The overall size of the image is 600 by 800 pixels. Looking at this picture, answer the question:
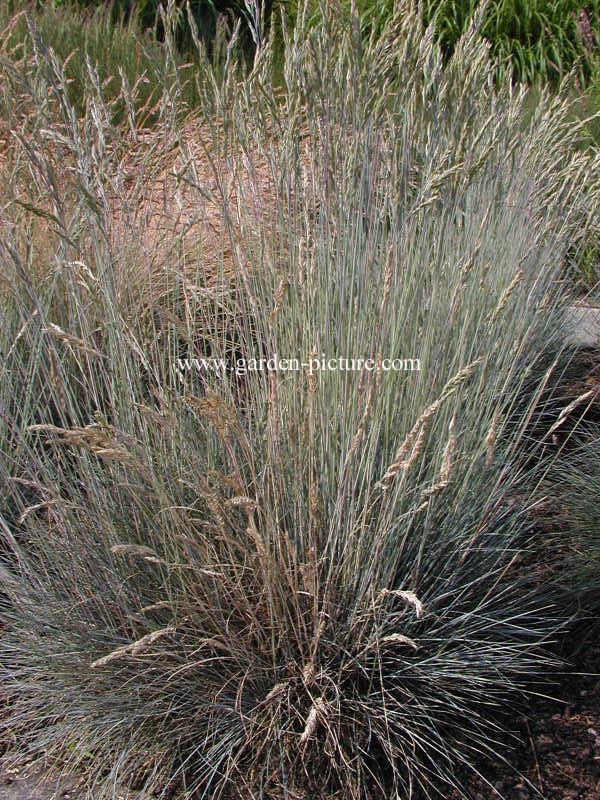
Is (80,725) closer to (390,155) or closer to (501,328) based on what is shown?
(501,328)

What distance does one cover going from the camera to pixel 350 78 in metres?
2.01

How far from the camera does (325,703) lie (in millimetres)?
1695

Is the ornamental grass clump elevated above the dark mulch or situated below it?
above

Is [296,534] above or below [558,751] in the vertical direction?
above

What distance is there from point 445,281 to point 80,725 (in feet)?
4.86

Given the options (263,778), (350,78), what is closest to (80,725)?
(263,778)

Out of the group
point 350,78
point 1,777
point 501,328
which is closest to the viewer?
point 1,777

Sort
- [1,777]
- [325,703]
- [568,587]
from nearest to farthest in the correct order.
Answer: [325,703], [1,777], [568,587]

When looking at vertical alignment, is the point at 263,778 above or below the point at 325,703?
below

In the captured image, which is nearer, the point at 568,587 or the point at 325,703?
the point at 325,703

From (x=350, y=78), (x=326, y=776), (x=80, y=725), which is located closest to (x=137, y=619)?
(x=80, y=725)

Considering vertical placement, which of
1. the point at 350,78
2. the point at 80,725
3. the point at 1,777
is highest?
the point at 350,78

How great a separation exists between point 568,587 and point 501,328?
751mm

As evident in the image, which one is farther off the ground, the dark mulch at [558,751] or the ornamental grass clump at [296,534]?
the ornamental grass clump at [296,534]
